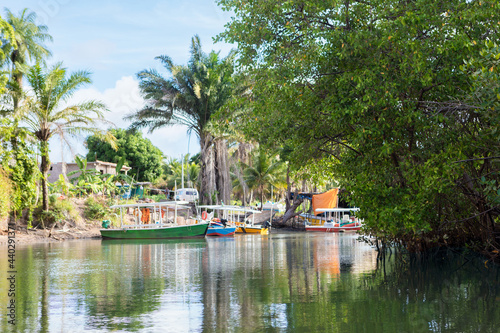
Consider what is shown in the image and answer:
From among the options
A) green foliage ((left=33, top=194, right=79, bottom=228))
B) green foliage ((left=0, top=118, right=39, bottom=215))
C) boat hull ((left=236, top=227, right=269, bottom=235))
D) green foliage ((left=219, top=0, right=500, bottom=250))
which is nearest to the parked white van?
boat hull ((left=236, top=227, right=269, bottom=235))

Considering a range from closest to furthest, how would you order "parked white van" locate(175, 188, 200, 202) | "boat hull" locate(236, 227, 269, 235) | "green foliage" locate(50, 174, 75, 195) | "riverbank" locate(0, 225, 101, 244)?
"riverbank" locate(0, 225, 101, 244), "green foliage" locate(50, 174, 75, 195), "boat hull" locate(236, 227, 269, 235), "parked white van" locate(175, 188, 200, 202)

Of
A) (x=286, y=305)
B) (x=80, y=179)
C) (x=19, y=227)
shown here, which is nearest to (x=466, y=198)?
(x=286, y=305)

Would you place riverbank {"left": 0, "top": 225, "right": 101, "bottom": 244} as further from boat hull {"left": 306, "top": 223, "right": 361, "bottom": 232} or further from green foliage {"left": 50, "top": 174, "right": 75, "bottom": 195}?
boat hull {"left": 306, "top": 223, "right": 361, "bottom": 232}

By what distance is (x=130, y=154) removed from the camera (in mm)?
65812

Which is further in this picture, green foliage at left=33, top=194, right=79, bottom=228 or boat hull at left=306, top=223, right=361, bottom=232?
boat hull at left=306, top=223, right=361, bottom=232

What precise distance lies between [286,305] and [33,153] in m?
→ 23.9

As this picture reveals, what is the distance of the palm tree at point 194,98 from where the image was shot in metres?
39.8

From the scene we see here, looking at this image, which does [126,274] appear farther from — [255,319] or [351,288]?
[255,319]

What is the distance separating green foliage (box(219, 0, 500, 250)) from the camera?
428 inches

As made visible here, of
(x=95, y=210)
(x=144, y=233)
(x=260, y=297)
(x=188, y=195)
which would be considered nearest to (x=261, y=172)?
(x=188, y=195)

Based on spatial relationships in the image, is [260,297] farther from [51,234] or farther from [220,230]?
[220,230]

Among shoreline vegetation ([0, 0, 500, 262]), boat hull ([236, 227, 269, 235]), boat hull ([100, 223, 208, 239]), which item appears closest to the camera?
shoreline vegetation ([0, 0, 500, 262])

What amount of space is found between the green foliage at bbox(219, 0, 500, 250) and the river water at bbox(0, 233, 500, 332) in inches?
57.5

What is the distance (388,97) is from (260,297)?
5211mm
